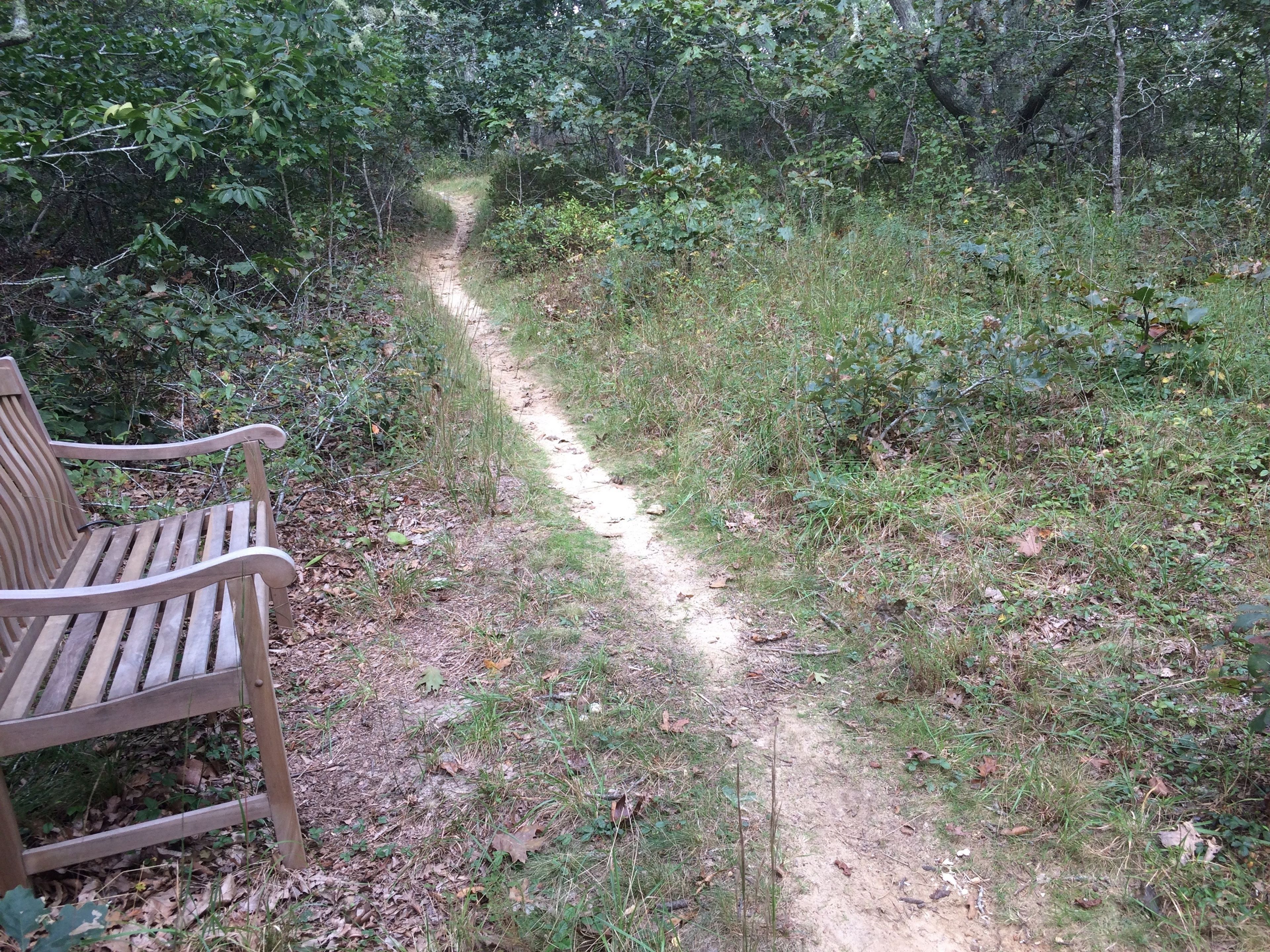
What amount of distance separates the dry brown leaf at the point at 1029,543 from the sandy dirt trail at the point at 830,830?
1.29 m

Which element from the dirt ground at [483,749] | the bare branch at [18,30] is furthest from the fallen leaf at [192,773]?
the bare branch at [18,30]

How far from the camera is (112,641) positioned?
2379 millimetres

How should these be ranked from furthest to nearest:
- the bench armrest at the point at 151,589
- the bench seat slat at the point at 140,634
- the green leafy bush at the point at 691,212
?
the green leafy bush at the point at 691,212 < the bench seat slat at the point at 140,634 < the bench armrest at the point at 151,589

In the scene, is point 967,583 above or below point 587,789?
above

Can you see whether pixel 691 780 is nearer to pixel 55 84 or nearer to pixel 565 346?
pixel 565 346

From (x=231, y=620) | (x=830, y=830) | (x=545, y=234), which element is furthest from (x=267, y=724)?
(x=545, y=234)

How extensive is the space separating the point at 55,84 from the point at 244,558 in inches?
197

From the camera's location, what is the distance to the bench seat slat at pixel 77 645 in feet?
6.86

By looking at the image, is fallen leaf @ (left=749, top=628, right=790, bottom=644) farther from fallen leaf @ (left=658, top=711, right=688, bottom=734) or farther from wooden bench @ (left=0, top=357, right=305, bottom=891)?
wooden bench @ (left=0, top=357, right=305, bottom=891)

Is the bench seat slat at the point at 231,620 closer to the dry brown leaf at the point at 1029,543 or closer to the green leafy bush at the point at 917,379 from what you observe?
the green leafy bush at the point at 917,379

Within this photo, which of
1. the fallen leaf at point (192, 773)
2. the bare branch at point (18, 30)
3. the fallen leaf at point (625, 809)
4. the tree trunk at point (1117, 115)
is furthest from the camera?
the tree trunk at point (1117, 115)

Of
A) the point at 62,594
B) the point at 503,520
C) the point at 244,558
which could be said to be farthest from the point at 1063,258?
the point at 62,594

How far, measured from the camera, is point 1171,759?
101 inches

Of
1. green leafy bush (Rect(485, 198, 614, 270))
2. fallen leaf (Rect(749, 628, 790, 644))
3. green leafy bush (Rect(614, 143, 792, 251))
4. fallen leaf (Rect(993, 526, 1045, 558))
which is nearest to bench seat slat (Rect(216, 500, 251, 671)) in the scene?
fallen leaf (Rect(749, 628, 790, 644))
